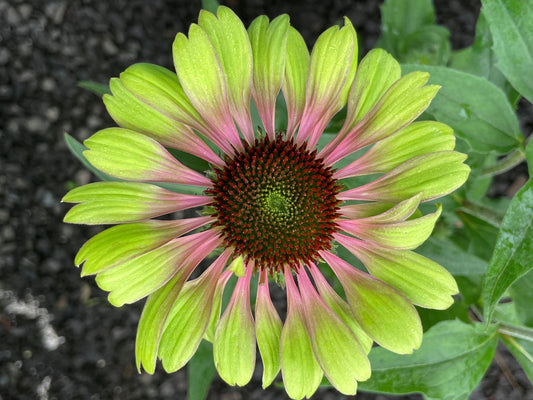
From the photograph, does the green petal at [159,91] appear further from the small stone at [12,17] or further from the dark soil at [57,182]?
the small stone at [12,17]

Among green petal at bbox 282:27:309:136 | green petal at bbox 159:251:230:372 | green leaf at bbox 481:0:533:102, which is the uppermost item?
green leaf at bbox 481:0:533:102

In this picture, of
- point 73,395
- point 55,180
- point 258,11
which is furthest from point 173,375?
point 258,11

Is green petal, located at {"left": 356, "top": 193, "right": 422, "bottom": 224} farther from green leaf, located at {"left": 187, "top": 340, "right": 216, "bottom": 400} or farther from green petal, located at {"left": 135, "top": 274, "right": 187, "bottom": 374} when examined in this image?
green leaf, located at {"left": 187, "top": 340, "right": 216, "bottom": 400}

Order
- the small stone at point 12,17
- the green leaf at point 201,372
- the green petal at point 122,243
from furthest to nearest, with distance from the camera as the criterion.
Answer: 1. the small stone at point 12,17
2. the green leaf at point 201,372
3. the green petal at point 122,243

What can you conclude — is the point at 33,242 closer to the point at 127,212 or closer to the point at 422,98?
the point at 127,212

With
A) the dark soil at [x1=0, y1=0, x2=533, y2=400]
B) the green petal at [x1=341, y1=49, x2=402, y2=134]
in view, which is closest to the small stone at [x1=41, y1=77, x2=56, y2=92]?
the dark soil at [x1=0, y1=0, x2=533, y2=400]

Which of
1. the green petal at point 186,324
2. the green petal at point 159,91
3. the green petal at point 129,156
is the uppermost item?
the green petal at point 159,91

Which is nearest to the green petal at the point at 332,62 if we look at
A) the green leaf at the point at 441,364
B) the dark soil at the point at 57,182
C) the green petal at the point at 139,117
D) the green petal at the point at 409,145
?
the green petal at the point at 409,145
